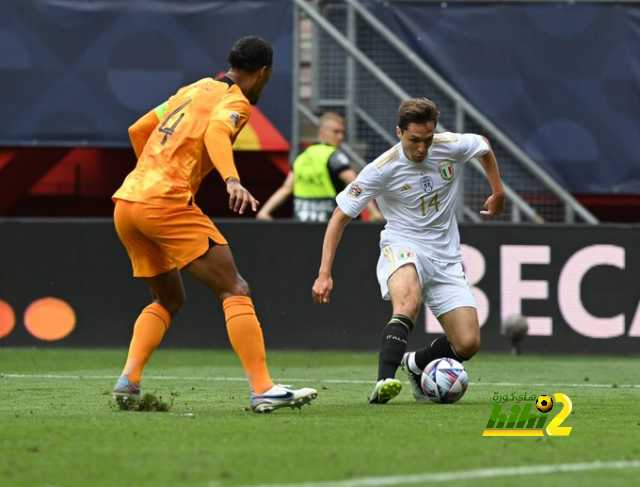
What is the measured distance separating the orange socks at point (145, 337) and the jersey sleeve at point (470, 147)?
223cm

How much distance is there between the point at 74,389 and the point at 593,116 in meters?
9.79

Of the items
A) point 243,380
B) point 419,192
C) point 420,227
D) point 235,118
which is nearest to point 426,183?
point 419,192

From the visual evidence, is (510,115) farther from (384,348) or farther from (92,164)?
(384,348)

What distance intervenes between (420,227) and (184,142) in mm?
2040

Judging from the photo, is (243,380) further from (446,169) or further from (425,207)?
(446,169)

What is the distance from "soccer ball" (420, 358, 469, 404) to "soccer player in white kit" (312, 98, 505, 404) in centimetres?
17

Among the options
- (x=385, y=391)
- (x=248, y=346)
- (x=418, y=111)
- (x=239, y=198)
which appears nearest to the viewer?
(x=239, y=198)

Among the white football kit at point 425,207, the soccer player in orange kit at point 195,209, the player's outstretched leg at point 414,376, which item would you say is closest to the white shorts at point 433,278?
the white football kit at point 425,207

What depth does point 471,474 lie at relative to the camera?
5.11 metres

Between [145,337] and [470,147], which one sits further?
[470,147]

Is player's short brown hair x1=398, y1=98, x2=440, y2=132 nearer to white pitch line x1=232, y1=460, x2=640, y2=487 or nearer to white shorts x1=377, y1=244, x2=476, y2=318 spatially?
white shorts x1=377, y1=244, x2=476, y2=318

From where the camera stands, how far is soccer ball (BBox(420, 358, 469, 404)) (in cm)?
838

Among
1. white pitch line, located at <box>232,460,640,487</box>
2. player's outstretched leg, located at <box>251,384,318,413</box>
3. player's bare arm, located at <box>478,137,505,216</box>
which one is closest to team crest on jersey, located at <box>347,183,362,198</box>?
player's bare arm, located at <box>478,137,505,216</box>

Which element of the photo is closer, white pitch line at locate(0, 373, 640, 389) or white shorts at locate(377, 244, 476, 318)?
white shorts at locate(377, 244, 476, 318)
